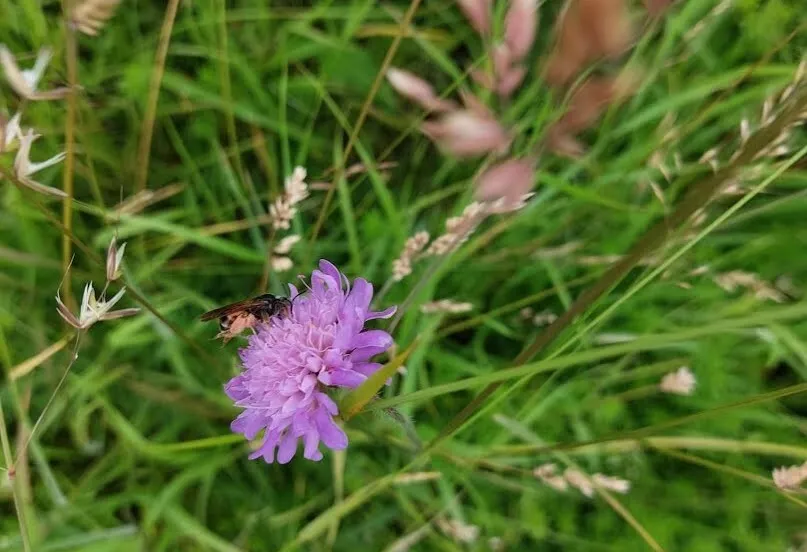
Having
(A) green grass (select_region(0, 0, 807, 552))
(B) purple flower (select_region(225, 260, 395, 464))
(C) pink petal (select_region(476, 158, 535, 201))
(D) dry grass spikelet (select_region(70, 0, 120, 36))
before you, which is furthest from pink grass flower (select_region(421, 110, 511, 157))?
(A) green grass (select_region(0, 0, 807, 552))

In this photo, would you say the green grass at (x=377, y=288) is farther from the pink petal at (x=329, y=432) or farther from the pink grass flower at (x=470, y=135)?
the pink grass flower at (x=470, y=135)

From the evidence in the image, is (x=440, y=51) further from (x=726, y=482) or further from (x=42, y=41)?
(x=726, y=482)

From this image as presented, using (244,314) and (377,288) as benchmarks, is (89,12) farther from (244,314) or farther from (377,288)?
(377,288)

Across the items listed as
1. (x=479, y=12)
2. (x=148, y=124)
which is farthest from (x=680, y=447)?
(x=148, y=124)

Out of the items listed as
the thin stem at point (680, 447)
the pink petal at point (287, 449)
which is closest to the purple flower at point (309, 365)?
the pink petal at point (287, 449)

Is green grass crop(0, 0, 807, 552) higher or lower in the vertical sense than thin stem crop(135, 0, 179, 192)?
lower

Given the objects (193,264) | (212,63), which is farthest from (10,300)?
(212,63)

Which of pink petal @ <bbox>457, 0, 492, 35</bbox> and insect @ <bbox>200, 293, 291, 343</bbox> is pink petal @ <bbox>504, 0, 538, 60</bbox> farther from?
insect @ <bbox>200, 293, 291, 343</bbox>
